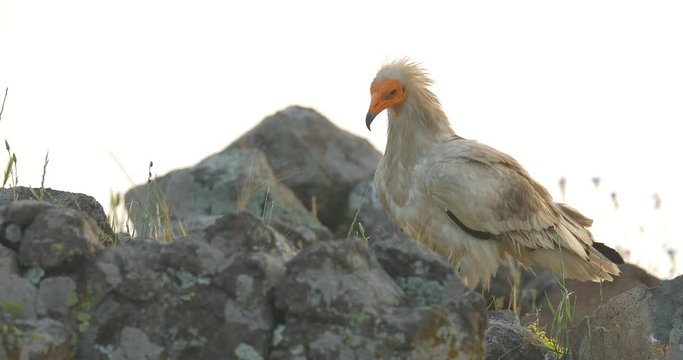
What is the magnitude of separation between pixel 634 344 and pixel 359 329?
189 cm

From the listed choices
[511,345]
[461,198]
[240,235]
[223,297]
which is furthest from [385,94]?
[223,297]

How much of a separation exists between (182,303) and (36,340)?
0.48 metres

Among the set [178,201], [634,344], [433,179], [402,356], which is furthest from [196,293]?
[178,201]

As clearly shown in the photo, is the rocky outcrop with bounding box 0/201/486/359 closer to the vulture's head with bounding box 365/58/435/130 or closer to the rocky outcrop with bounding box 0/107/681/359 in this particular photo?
the rocky outcrop with bounding box 0/107/681/359

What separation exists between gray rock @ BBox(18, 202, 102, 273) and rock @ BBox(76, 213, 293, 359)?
0.07 m

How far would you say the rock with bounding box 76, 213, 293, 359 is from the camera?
134 inches

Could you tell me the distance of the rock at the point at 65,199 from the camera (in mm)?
4750

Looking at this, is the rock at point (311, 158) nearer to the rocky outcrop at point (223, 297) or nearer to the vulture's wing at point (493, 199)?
the vulture's wing at point (493, 199)

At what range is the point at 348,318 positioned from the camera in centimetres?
340

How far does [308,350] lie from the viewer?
11.1 ft

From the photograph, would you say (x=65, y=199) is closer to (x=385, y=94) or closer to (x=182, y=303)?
(x=182, y=303)

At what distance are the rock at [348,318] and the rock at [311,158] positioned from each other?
7842mm

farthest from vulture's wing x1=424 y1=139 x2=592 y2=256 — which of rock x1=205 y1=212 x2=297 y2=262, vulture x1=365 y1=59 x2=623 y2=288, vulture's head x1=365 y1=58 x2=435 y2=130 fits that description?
rock x1=205 y1=212 x2=297 y2=262

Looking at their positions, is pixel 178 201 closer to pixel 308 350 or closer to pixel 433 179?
pixel 433 179
